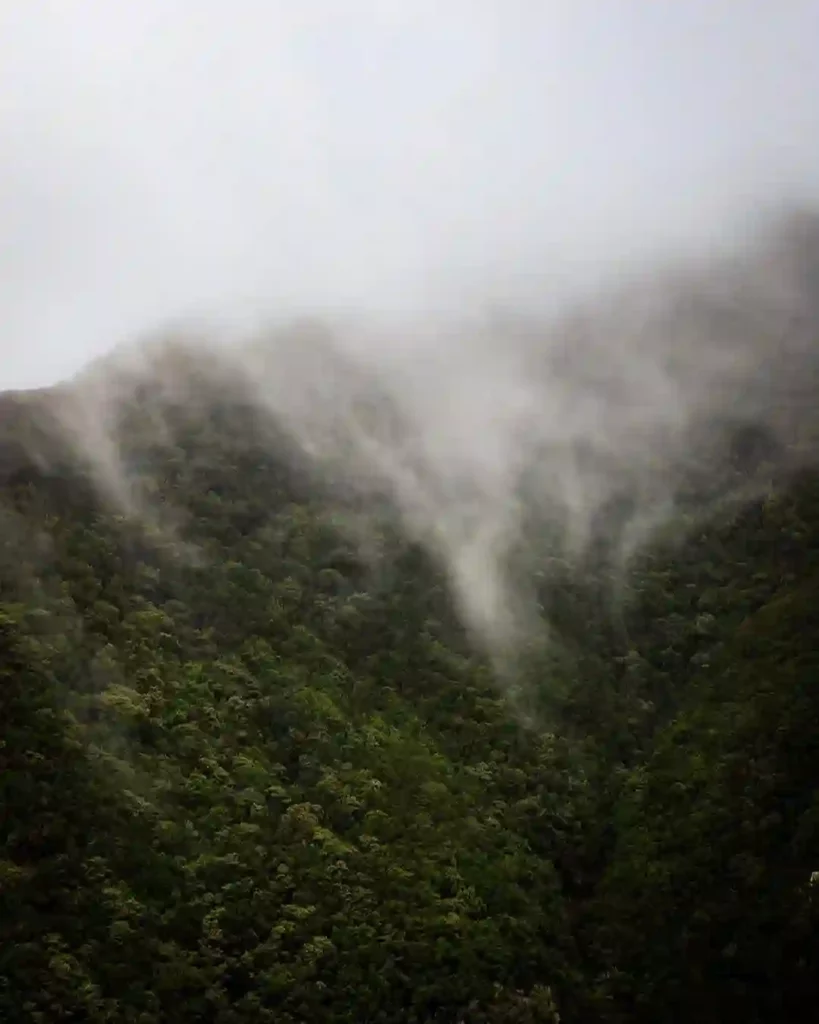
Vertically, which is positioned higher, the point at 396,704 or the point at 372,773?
the point at 396,704

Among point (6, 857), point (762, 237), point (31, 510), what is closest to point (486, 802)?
point (6, 857)

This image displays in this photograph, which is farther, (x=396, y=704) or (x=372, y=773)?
(x=396, y=704)

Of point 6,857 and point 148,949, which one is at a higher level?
point 6,857

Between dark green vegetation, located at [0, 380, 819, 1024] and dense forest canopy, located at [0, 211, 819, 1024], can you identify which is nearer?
dark green vegetation, located at [0, 380, 819, 1024]

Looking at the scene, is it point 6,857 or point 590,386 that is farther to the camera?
point 590,386

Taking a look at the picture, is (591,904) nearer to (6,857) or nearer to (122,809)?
(122,809)
